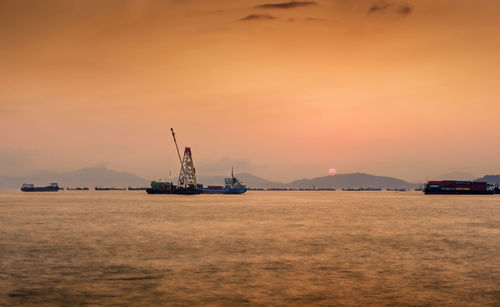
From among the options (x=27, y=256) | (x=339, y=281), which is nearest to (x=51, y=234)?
(x=27, y=256)

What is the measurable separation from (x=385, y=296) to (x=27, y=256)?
31.2m

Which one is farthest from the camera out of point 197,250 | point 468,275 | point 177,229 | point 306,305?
point 177,229

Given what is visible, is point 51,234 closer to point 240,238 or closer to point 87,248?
point 87,248

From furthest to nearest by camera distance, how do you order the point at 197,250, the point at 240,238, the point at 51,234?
the point at 51,234, the point at 240,238, the point at 197,250

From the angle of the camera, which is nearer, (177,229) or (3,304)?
(3,304)

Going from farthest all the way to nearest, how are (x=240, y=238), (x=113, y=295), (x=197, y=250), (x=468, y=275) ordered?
(x=240, y=238), (x=197, y=250), (x=468, y=275), (x=113, y=295)

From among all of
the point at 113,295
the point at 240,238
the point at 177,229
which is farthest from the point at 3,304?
the point at 177,229

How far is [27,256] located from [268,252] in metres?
21.5

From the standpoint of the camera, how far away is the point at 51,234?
63.0 metres

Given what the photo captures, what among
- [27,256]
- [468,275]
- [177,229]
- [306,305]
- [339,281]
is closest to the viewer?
[306,305]

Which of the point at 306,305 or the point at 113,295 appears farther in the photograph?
the point at 113,295

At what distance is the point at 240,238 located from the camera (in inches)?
2286

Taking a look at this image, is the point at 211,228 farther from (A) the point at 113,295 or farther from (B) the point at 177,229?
(A) the point at 113,295

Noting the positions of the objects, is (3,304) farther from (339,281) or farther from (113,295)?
(339,281)
